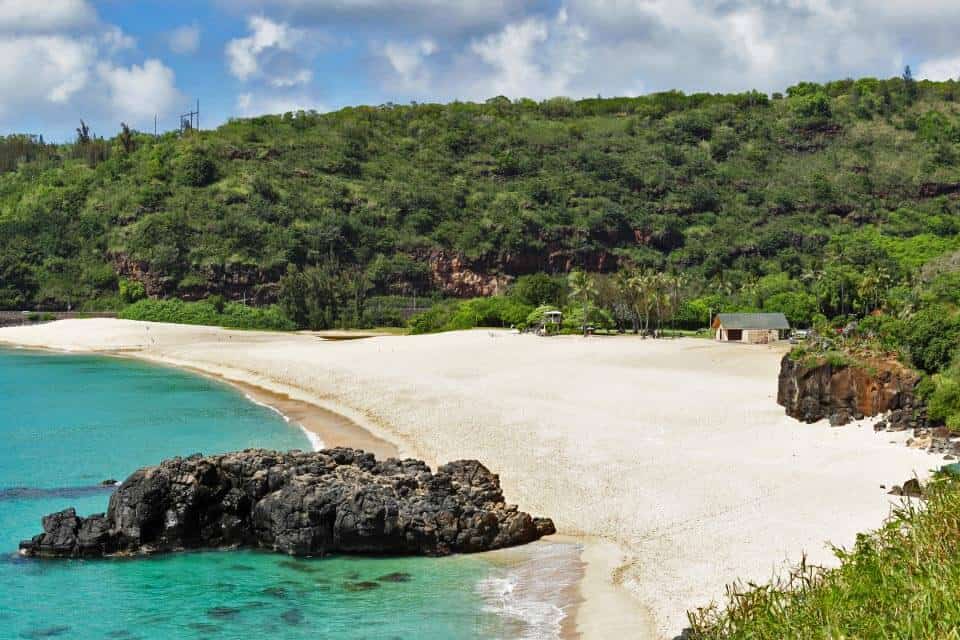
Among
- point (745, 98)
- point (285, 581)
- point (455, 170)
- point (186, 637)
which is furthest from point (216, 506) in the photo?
point (745, 98)

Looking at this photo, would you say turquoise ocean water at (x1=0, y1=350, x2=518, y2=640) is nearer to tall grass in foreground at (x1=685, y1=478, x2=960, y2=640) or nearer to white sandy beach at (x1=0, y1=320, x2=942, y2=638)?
white sandy beach at (x1=0, y1=320, x2=942, y2=638)

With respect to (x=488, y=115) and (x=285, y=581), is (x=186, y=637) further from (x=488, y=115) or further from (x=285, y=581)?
(x=488, y=115)

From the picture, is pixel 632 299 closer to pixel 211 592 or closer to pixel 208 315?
pixel 208 315

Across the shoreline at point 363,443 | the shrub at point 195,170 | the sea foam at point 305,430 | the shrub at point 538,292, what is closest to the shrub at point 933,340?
the shoreline at point 363,443

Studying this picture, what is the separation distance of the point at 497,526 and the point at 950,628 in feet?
46.5

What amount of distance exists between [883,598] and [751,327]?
63.6 metres

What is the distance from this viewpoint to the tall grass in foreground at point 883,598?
10.3 meters

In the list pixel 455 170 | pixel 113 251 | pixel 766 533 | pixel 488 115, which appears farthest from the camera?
pixel 488 115

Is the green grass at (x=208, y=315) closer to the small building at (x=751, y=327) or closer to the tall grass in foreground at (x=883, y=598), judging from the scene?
the small building at (x=751, y=327)

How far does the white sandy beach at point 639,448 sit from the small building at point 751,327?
10.4 meters

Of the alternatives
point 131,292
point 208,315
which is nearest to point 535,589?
point 208,315

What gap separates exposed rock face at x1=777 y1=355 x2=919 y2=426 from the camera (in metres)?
32.5

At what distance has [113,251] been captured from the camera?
369 feet

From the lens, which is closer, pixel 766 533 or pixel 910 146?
pixel 766 533
